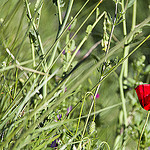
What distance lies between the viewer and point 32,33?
0.85 ft

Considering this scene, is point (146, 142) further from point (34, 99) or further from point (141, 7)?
point (141, 7)

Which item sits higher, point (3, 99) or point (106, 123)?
point (3, 99)

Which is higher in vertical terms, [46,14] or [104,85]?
[46,14]

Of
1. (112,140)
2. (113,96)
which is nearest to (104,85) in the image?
(113,96)

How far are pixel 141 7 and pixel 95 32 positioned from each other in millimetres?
139

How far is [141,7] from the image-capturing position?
21.2 inches

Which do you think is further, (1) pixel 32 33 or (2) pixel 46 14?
(2) pixel 46 14

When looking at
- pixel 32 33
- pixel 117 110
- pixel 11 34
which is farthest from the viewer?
pixel 117 110

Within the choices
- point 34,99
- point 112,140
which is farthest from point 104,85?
point 34,99

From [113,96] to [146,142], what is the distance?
0.20 m

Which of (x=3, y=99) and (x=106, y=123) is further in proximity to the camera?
(x=106, y=123)

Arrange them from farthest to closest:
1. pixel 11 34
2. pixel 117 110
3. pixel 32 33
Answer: pixel 117 110, pixel 11 34, pixel 32 33

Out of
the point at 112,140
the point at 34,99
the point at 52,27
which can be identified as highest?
the point at 52,27

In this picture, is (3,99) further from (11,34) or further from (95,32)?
(95,32)
